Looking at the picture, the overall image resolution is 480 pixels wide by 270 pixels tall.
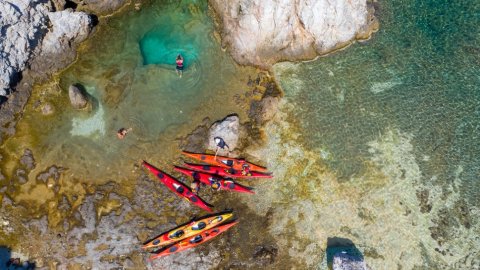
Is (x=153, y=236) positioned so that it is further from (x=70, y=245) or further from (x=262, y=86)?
(x=262, y=86)

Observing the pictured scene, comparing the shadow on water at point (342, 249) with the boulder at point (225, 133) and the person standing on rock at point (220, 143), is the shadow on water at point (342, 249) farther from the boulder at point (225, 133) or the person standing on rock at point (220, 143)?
the person standing on rock at point (220, 143)

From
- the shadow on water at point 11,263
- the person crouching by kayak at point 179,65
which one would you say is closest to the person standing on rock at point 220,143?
the person crouching by kayak at point 179,65

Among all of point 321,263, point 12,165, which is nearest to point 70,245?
point 12,165

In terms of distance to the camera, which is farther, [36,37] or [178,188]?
[36,37]

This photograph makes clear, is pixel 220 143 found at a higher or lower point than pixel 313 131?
higher

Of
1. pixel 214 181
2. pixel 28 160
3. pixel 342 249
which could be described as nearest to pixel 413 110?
pixel 342 249

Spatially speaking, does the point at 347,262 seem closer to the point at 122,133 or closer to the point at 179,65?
the point at 122,133

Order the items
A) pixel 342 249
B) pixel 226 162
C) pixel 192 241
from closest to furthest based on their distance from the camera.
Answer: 1. pixel 192 241
2. pixel 342 249
3. pixel 226 162

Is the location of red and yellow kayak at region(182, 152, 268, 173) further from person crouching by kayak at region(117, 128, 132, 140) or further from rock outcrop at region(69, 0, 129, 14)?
rock outcrop at region(69, 0, 129, 14)
